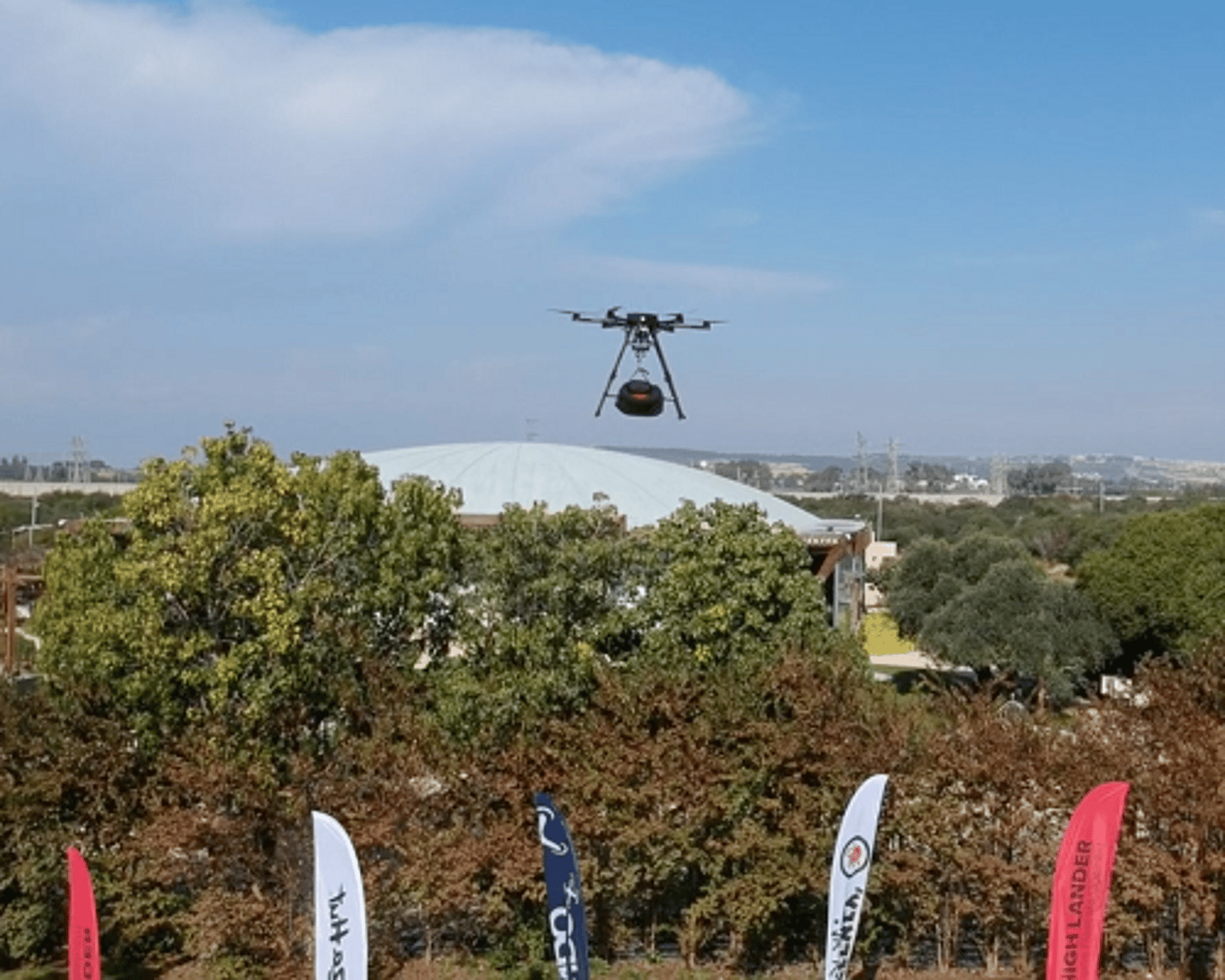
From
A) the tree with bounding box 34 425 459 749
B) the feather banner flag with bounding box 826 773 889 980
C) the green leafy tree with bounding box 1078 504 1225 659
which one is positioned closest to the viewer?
the feather banner flag with bounding box 826 773 889 980

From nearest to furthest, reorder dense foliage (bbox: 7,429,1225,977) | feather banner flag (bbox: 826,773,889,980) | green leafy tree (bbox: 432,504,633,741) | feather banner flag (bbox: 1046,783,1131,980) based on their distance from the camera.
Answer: feather banner flag (bbox: 1046,783,1131,980)
feather banner flag (bbox: 826,773,889,980)
dense foliage (bbox: 7,429,1225,977)
green leafy tree (bbox: 432,504,633,741)

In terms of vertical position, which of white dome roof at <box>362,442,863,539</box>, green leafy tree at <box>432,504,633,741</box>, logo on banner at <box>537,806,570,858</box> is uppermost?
white dome roof at <box>362,442,863,539</box>

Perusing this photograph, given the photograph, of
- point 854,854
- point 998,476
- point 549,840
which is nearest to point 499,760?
point 549,840

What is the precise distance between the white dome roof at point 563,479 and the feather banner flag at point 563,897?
20.5 m

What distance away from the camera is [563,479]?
34.6m

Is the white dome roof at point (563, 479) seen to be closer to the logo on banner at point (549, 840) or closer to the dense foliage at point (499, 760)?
the dense foliage at point (499, 760)

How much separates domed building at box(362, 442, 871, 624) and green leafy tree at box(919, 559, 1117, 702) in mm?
2529

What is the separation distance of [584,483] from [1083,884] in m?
24.4

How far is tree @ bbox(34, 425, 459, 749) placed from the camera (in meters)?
14.7

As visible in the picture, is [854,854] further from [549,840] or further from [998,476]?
[998,476]

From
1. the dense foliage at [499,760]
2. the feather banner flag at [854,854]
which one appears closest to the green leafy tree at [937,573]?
the dense foliage at [499,760]

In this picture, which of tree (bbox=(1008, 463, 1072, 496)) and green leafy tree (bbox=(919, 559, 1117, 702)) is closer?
green leafy tree (bbox=(919, 559, 1117, 702))

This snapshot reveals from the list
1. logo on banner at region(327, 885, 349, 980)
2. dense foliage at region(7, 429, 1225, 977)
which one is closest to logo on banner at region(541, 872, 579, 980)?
logo on banner at region(327, 885, 349, 980)

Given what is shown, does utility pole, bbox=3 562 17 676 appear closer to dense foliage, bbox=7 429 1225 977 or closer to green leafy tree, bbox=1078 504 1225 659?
dense foliage, bbox=7 429 1225 977
